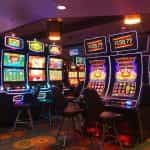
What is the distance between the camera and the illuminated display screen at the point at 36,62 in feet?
22.2

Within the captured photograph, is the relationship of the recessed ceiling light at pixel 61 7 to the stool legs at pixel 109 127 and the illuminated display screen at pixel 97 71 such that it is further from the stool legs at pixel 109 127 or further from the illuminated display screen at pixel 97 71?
the stool legs at pixel 109 127

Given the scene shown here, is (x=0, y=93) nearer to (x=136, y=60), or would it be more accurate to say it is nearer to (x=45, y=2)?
(x=45, y=2)

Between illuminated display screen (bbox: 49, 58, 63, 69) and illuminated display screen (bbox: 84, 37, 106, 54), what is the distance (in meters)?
2.19

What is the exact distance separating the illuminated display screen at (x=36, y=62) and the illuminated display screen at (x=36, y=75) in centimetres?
14

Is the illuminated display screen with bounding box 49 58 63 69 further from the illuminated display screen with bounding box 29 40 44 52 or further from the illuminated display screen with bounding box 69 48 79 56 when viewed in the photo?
the illuminated display screen with bounding box 69 48 79 56

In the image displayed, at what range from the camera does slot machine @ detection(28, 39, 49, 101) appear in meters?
6.70

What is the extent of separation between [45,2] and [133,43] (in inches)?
65.3

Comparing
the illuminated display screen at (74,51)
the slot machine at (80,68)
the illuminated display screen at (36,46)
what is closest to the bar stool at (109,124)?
the illuminated display screen at (36,46)

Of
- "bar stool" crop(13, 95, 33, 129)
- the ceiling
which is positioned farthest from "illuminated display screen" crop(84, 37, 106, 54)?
"bar stool" crop(13, 95, 33, 129)

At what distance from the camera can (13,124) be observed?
6.14m

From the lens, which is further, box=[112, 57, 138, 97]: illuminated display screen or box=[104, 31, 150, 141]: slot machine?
box=[112, 57, 138, 97]: illuminated display screen

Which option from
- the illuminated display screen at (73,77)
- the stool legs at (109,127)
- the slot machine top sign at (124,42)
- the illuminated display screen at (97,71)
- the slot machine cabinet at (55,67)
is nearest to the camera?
the stool legs at (109,127)

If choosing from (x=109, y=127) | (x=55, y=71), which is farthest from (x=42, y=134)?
(x=55, y=71)

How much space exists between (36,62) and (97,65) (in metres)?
2.32
